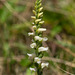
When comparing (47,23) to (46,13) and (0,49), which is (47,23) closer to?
(46,13)

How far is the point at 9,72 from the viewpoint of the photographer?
119 inches

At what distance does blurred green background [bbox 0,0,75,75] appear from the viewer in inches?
121

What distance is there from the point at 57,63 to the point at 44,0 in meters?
2.27

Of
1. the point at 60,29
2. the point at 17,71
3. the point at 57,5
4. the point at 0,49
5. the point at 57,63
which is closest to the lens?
the point at 57,63

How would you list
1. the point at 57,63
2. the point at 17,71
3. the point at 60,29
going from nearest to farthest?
1. the point at 57,63
2. the point at 17,71
3. the point at 60,29

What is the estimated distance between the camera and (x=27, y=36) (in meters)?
3.88

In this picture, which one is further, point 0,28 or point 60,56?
point 0,28

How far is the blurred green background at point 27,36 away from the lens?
3.09 m

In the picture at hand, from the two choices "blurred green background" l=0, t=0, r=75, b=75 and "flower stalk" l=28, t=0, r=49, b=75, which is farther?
"blurred green background" l=0, t=0, r=75, b=75

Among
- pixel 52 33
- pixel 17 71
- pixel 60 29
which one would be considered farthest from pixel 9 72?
pixel 60 29

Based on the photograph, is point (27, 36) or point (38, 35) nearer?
point (38, 35)

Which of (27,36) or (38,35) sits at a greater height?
(38,35)

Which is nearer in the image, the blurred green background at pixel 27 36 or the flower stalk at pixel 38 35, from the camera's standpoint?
the flower stalk at pixel 38 35

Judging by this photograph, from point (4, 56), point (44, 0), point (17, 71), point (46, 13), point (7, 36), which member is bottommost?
point (17, 71)
